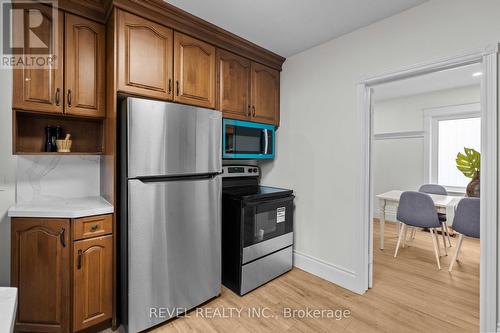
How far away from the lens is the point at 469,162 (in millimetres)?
3869

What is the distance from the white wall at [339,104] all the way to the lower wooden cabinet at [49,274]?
2057mm

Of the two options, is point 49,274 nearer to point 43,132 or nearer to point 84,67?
point 43,132

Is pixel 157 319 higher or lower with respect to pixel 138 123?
lower

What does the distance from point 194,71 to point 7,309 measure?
1.89 meters

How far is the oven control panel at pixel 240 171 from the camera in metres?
2.65

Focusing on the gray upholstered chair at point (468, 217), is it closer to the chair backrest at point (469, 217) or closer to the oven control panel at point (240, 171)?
the chair backrest at point (469, 217)

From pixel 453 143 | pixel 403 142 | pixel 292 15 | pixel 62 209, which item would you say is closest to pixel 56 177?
pixel 62 209

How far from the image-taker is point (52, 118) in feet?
6.57

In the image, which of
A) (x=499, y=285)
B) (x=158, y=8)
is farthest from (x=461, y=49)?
(x=158, y=8)

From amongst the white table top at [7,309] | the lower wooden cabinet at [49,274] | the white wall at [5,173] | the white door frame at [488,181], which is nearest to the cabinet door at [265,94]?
the white door frame at [488,181]

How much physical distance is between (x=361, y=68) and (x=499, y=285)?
6.24ft

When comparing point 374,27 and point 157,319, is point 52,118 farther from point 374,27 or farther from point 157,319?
point 374,27

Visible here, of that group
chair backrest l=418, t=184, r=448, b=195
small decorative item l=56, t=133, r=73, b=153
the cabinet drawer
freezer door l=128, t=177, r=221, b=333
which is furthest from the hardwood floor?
small decorative item l=56, t=133, r=73, b=153

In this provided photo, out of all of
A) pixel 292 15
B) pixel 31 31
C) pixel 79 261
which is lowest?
pixel 79 261
